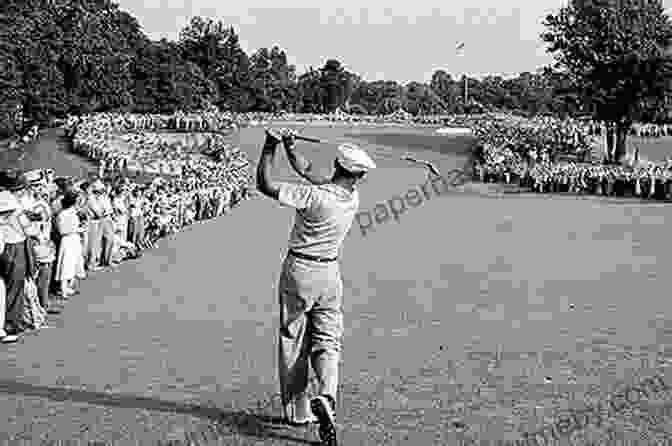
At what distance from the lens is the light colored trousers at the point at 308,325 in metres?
6.63

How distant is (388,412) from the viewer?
7.36 m

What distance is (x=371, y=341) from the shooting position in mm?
10523

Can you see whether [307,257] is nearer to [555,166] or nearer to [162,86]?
[555,166]

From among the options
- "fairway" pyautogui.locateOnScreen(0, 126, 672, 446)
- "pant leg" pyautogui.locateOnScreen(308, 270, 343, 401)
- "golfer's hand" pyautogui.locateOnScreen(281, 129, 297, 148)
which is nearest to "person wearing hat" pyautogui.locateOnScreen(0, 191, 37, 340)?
"fairway" pyautogui.locateOnScreen(0, 126, 672, 446)

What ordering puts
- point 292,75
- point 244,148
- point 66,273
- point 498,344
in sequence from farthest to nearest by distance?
1. point 292,75
2. point 244,148
3. point 66,273
4. point 498,344

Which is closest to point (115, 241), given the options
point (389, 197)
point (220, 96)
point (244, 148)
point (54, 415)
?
point (54, 415)

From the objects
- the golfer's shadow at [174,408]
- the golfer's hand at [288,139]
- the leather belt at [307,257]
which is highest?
the golfer's hand at [288,139]

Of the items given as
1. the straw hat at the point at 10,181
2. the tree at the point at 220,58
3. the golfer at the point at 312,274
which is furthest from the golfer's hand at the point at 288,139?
the tree at the point at 220,58

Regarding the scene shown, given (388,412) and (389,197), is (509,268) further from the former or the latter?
(389,197)

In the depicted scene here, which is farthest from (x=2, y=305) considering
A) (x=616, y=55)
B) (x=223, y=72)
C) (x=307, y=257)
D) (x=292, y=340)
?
(x=223, y=72)

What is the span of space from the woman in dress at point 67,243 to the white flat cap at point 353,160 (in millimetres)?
7971

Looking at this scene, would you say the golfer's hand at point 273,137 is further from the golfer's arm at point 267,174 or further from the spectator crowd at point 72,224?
the spectator crowd at point 72,224

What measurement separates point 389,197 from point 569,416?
3103cm

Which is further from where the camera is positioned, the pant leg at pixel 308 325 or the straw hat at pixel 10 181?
the straw hat at pixel 10 181
